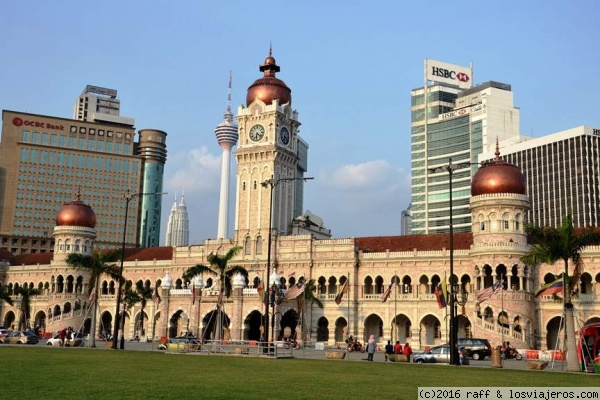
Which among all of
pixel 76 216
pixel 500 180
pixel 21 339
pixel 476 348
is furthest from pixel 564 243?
pixel 76 216

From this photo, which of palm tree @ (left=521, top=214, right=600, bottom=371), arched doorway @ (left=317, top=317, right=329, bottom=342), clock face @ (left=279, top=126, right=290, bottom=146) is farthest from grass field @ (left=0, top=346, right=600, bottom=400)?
clock face @ (left=279, top=126, right=290, bottom=146)

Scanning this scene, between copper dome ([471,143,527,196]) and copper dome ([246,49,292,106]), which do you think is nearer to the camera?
copper dome ([471,143,527,196])

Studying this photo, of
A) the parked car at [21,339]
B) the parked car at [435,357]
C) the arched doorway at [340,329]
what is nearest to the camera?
the parked car at [435,357]

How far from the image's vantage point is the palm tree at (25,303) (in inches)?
3435

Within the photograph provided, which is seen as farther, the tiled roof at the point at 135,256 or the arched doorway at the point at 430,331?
the tiled roof at the point at 135,256

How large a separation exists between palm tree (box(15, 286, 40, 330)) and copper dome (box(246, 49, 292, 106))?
36.3 metres

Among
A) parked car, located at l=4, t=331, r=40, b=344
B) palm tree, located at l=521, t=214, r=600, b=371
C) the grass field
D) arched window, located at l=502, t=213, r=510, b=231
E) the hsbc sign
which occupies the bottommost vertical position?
parked car, located at l=4, t=331, r=40, b=344

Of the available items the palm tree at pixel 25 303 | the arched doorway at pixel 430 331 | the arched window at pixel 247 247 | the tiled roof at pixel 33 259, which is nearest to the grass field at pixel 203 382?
the arched doorway at pixel 430 331

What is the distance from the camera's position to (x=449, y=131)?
532 ft

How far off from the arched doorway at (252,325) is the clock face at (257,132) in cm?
2314

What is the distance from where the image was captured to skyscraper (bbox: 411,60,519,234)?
154 m

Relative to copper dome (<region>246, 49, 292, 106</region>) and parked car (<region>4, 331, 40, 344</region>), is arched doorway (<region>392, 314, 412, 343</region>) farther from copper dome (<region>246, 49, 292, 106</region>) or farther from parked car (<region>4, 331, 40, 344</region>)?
parked car (<region>4, 331, 40, 344</region>)

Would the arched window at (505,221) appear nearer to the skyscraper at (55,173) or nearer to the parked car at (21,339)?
the parked car at (21,339)

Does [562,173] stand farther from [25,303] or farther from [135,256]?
[25,303]
